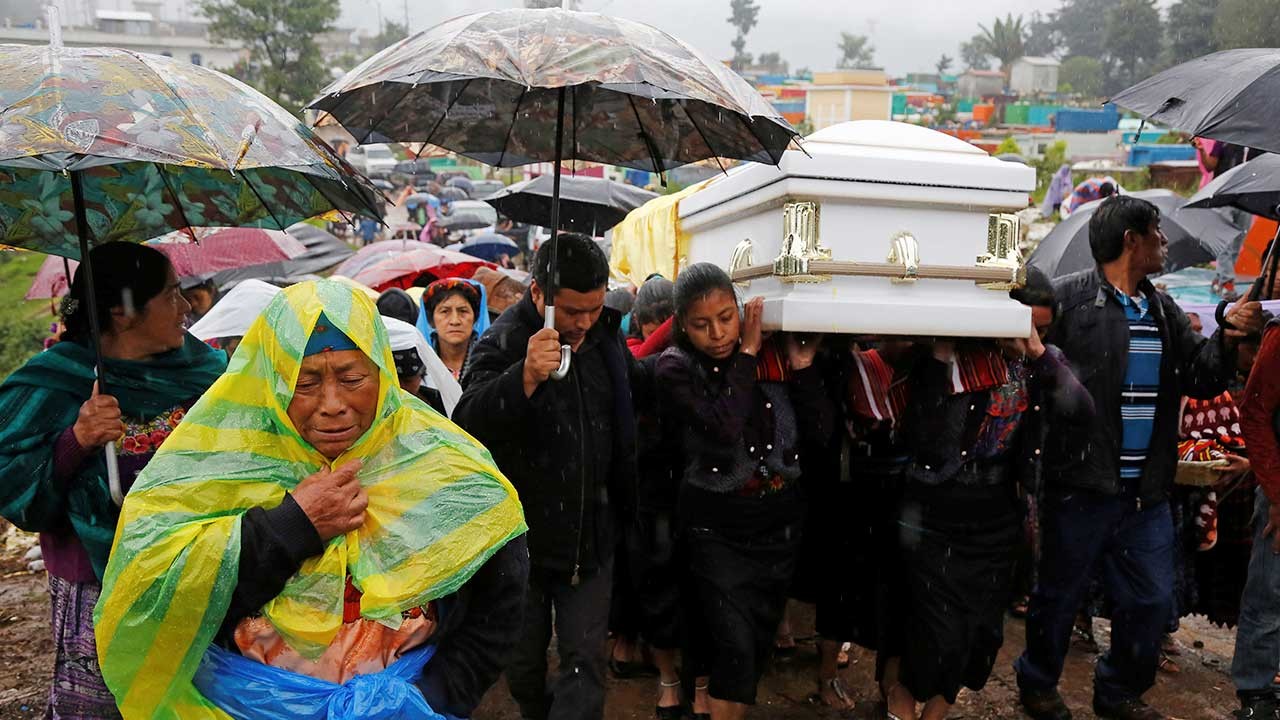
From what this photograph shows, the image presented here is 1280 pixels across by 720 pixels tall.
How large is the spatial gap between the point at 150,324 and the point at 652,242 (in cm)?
370

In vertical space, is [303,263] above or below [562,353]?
below

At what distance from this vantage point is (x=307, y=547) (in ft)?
6.19

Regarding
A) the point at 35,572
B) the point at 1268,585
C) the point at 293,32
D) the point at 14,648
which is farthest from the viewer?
the point at 293,32

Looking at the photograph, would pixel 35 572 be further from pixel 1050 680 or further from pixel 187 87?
pixel 1050 680

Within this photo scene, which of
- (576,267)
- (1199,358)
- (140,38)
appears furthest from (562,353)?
(140,38)

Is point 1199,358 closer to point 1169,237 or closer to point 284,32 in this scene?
point 1169,237

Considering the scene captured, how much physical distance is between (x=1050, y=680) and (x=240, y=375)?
11.9 ft

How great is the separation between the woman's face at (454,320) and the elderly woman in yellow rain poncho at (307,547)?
126 inches

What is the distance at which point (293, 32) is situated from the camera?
3791cm

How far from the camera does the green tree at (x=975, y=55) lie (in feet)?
391

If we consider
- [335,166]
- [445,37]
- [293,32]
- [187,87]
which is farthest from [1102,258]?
[293,32]

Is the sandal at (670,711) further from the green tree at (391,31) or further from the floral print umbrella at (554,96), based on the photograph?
the green tree at (391,31)

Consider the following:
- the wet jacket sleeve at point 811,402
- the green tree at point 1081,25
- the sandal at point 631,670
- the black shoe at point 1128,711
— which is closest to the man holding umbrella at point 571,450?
the wet jacket sleeve at point 811,402

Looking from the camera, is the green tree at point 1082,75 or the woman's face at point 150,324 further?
the green tree at point 1082,75
